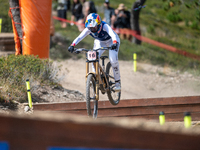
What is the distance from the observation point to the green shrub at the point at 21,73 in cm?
753

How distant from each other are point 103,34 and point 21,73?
9.43 feet

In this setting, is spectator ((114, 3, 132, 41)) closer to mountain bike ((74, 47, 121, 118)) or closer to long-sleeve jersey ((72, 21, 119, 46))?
long-sleeve jersey ((72, 21, 119, 46))


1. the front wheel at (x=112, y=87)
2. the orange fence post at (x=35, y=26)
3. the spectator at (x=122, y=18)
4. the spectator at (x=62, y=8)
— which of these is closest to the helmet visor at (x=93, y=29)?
the front wheel at (x=112, y=87)

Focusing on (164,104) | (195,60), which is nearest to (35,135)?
(164,104)

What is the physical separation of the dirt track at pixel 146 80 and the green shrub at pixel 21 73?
201 centimetres

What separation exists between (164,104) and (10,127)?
18.7ft

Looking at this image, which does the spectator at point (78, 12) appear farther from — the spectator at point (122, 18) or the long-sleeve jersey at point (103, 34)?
the long-sleeve jersey at point (103, 34)

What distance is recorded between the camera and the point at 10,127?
165 centimetres

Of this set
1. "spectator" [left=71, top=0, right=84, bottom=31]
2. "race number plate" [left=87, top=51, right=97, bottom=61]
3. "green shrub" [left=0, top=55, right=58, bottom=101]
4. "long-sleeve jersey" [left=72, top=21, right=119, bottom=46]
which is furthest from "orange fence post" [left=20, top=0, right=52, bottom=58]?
"spectator" [left=71, top=0, right=84, bottom=31]

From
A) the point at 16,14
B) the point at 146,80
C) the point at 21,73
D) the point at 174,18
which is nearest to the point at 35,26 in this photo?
the point at 16,14

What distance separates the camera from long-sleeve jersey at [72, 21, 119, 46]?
6280 millimetres

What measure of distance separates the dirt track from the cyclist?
4253 mm

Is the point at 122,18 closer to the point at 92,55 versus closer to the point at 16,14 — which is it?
the point at 16,14

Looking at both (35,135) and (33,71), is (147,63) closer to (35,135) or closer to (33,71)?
(33,71)
